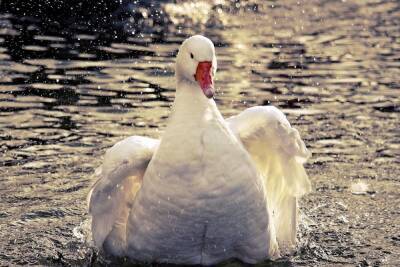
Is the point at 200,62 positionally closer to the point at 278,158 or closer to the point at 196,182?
the point at 196,182

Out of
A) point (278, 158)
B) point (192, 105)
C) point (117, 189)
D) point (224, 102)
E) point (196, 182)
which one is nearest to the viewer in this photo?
point (196, 182)

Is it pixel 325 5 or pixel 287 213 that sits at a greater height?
pixel 325 5

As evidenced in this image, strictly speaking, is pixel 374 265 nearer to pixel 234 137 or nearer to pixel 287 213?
pixel 287 213

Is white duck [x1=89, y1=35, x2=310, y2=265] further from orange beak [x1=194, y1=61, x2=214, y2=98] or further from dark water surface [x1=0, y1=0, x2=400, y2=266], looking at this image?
dark water surface [x1=0, y1=0, x2=400, y2=266]

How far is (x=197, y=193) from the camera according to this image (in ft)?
22.6

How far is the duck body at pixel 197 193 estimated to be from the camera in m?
6.89

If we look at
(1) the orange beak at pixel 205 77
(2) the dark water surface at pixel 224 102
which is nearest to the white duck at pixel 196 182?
(1) the orange beak at pixel 205 77

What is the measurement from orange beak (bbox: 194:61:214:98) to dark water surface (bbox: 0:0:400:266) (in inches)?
71.9

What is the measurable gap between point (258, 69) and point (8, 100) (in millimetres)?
4362

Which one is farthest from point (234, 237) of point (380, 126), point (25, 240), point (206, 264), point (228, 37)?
point (228, 37)

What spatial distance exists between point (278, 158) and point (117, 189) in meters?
1.44

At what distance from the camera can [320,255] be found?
823 centimetres

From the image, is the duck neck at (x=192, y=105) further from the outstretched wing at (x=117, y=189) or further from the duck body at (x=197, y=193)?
the outstretched wing at (x=117, y=189)

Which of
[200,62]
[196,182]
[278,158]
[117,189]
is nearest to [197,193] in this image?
[196,182]
